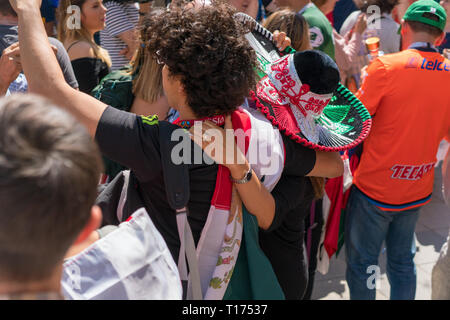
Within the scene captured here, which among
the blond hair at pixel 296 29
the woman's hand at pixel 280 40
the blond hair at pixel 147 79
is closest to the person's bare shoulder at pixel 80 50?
the blond hair at pixel 147 79

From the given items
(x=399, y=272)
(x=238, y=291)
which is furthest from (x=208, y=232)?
(x=399, y=272)

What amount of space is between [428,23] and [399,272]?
1601mm

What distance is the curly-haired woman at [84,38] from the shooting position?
3.15 m

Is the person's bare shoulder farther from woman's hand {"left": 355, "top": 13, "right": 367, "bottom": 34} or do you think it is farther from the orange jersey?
woman's hand {"left": 355, "top": 13, "right": 367, "bottom": 34}

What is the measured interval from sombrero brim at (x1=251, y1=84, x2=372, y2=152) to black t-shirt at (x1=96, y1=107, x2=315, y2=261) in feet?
0.18

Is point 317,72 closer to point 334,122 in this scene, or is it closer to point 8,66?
point 334,122

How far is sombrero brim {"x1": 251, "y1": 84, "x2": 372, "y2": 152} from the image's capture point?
1648 mm

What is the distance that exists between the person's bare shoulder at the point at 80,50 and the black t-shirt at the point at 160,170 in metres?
2.01

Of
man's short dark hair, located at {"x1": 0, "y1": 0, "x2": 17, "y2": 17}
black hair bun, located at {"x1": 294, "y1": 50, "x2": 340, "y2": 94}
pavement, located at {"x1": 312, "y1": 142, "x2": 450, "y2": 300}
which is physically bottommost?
pavement, located at {"x1": 312, "y1": 142, "x2": 450, "y2": 300}

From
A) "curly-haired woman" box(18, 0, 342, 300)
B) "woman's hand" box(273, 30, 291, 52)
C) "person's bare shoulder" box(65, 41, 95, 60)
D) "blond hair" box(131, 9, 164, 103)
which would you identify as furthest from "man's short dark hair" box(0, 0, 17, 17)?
"woman's hand" box(273, 30, 291, 52)

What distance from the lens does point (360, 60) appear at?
4.52m

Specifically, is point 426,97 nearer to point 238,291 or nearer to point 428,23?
point 428,23

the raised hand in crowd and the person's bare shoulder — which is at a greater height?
the raised hand in crowd

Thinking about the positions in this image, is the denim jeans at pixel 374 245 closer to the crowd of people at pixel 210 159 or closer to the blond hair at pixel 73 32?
the crowd of people at pixel 210 159
